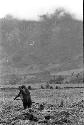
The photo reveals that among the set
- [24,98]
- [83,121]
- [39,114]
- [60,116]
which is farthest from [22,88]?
[83,121]

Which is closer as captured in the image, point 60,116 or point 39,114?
point 60,116

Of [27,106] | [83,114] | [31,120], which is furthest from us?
[27,106]

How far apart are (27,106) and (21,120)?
8049 mm

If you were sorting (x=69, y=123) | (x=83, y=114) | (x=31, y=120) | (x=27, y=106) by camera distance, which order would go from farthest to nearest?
(x=27, y=106) → (x=83, y=114) → (x=31, y=120) → (x=69, y=123)

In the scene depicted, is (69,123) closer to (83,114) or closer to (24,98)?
(83,114)

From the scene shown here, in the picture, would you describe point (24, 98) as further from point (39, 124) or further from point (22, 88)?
point (39, 124)

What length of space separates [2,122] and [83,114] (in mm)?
5653

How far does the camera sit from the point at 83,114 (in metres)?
23.2

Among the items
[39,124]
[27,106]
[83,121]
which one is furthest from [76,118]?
[27,106]

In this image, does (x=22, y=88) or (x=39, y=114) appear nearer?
(x=39, y=114)

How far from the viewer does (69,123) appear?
65.5 ft

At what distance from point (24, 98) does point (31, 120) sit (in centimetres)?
813

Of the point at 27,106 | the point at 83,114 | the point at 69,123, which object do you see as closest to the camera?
the point at 69,123

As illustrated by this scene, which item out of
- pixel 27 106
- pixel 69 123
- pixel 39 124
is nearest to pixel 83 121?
pixel 69 123
